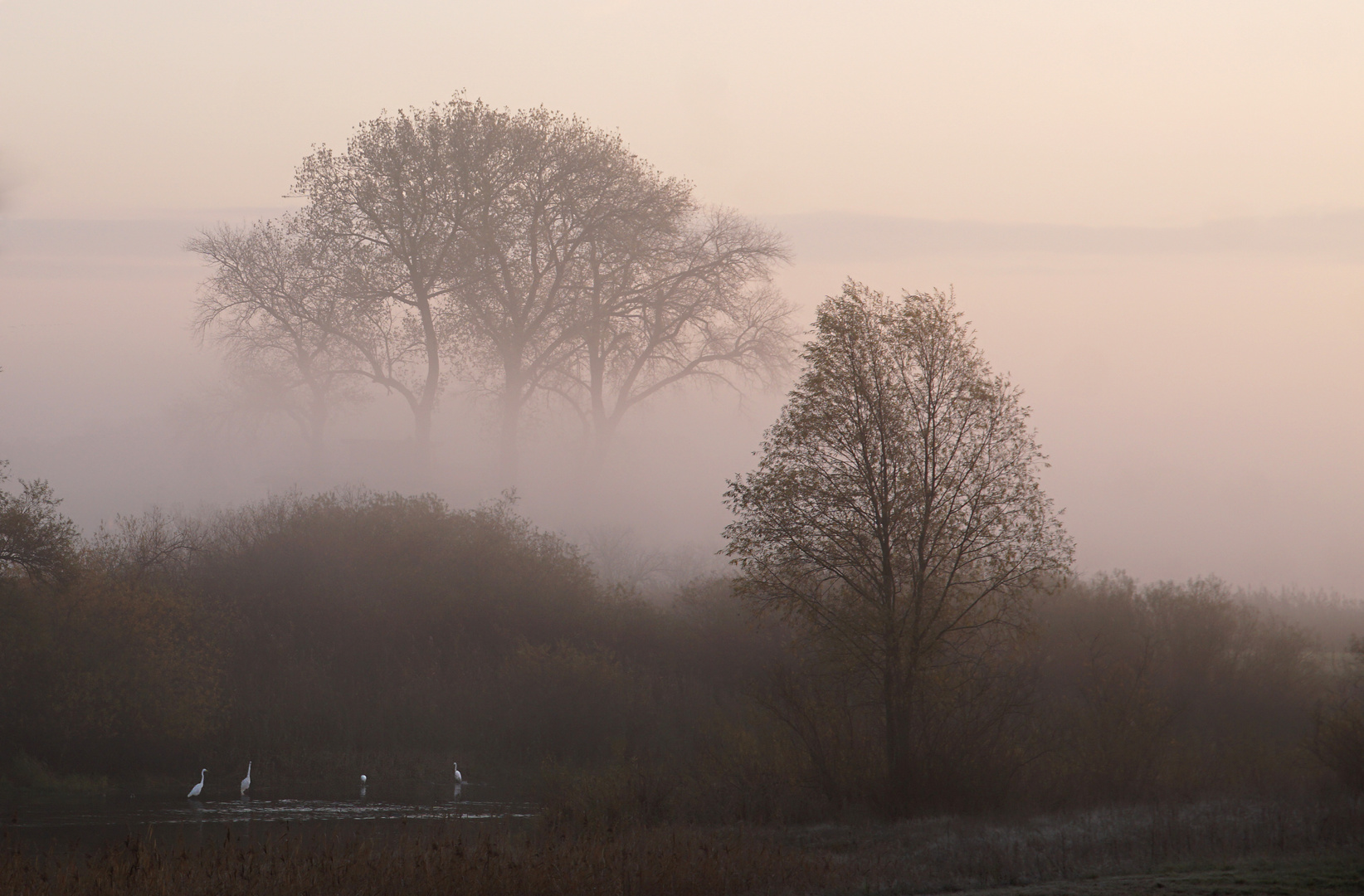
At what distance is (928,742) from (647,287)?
98.6 feet

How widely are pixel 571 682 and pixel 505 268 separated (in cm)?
1959

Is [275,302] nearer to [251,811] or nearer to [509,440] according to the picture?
[509,440]

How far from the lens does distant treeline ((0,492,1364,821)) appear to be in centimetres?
2138

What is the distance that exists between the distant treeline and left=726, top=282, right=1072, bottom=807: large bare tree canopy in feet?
3.29

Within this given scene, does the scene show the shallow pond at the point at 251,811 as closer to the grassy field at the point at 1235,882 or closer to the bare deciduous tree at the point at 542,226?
the grassy field at the point at 1235,882

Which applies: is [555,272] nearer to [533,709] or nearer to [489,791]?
[533,709]

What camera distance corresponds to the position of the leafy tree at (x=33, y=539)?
25.6m

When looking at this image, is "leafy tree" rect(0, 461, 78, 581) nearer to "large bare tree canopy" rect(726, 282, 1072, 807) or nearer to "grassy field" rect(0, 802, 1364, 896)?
"grassy field" rect(0, 802, 1364, 896)

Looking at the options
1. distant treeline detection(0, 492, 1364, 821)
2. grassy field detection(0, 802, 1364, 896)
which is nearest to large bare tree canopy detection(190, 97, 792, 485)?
distant treeline detection(0, 492, 1364, 821)

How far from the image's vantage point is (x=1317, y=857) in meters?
14.0

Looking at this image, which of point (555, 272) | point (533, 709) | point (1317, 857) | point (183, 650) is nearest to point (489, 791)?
point (533, 709)

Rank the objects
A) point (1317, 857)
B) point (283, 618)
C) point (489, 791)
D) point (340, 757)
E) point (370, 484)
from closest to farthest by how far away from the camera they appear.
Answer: point (1317, 857) → point (489, 791) → point (340, 757) → point (283, 618) → point (370, 484)

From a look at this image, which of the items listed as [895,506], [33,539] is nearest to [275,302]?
[33,539]

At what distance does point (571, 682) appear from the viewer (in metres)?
30.9
